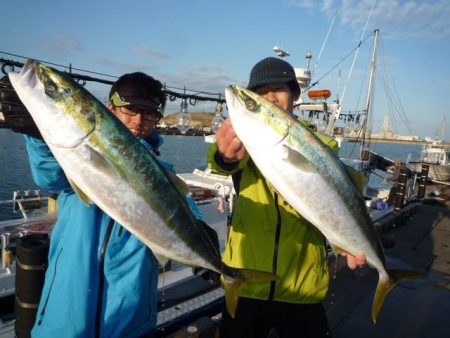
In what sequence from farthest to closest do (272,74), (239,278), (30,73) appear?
(272,74) → (239,278) → (30,73)

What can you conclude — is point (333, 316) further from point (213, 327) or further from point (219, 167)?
point (219, 167)

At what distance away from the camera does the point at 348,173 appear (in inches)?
102

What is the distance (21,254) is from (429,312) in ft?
20.5

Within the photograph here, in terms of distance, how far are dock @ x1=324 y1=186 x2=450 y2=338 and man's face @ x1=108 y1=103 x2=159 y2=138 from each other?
3.92 metres

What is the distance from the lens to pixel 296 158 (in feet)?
7.63

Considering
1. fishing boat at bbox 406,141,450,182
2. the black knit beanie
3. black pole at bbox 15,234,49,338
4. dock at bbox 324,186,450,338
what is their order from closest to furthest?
the black knit beanie, black pole at bbox 15,234,49,338, dock at bbox 324,186,450,338, fishing boat at bbox 406,141,450,182

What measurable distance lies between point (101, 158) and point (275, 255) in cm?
165

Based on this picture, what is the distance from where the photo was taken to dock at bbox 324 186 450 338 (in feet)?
16.3

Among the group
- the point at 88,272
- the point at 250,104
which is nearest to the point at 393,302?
the point at 250,104

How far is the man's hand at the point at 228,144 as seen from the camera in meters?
2.45

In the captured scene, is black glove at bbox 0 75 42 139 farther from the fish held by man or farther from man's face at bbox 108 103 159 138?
man's face at bbox 108 103 159 138

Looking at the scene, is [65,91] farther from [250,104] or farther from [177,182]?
[250,104]

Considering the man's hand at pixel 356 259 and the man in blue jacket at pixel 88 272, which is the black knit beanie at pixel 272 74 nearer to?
the man in blue jacket at pixel 88 272

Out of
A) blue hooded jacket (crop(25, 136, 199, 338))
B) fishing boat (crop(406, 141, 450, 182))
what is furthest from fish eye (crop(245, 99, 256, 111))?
fishing boat (crop(406, 141, 450, 182))
